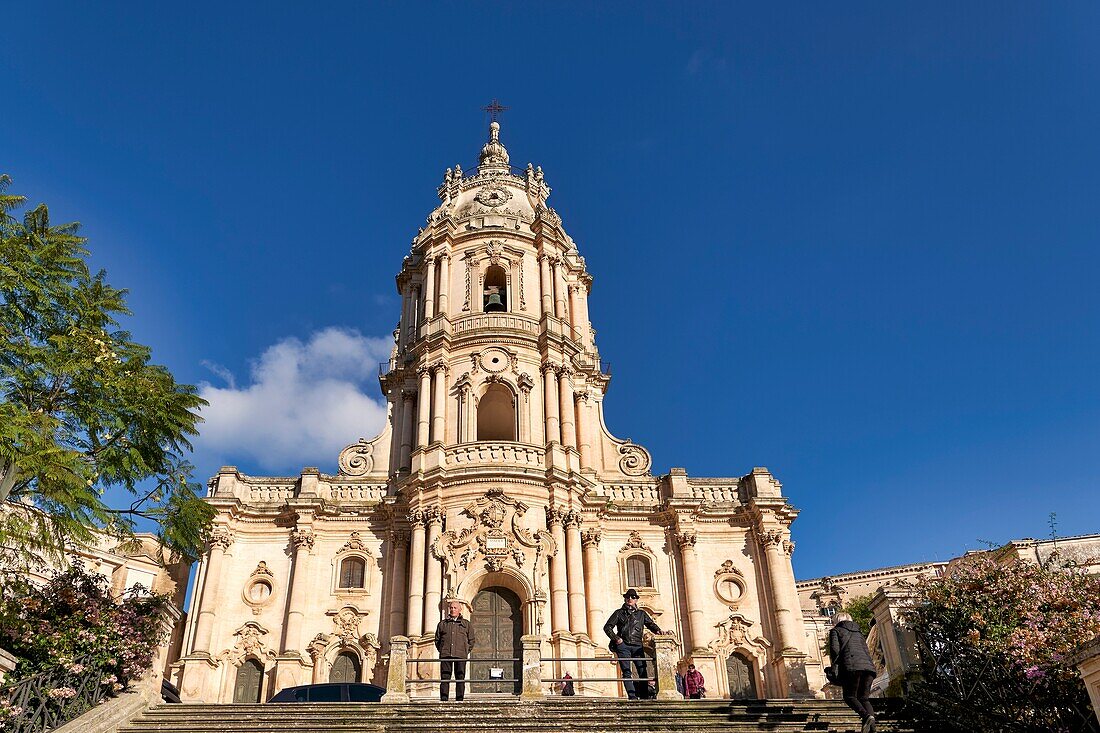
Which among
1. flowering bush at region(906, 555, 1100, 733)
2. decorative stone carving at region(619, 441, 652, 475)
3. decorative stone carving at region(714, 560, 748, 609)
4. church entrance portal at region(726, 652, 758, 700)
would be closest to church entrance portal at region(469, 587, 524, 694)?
church entrance portal at region(726, 652, 758, 700)

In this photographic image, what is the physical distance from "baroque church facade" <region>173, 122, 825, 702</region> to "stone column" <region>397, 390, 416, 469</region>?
9 cm

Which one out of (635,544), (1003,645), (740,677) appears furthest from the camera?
(635,544)

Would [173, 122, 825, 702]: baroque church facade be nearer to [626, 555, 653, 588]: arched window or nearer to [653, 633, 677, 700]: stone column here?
[626, 555, 653, 588]: arched window

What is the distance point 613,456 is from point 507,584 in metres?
8.37

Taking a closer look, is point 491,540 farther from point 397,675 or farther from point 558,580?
point 397,675

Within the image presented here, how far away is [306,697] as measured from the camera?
789 inches

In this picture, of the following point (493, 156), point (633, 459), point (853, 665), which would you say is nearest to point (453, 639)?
point (853, 665)

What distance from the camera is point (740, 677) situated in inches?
1128

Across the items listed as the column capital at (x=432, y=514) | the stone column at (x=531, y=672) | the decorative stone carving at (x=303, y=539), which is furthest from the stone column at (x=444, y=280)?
the stone column at (x=531, y=672)

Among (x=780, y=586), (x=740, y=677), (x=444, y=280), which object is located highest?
(x=444, y=280)

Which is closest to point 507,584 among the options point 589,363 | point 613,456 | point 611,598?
point 611,598

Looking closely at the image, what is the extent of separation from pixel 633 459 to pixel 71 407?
22387mm

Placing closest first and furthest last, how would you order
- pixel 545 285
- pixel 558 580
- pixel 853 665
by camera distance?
pixel 853 665
pixel 558 580
pixel 545 285

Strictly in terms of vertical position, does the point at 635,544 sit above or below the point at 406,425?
below
